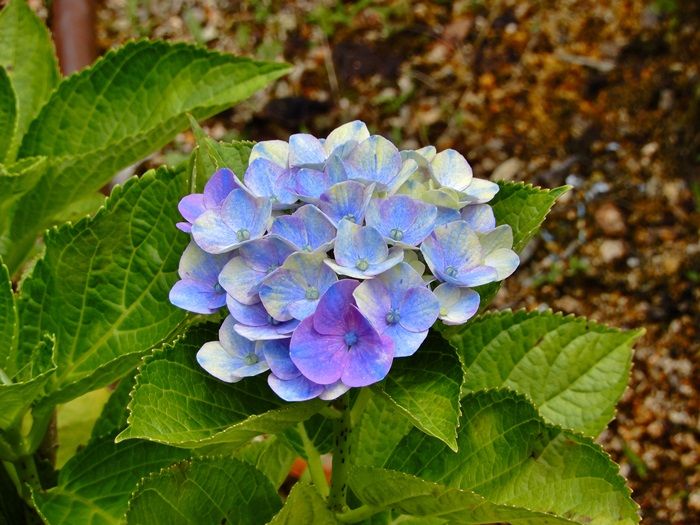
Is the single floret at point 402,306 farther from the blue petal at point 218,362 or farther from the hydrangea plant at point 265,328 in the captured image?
the blue petal at point 218,362

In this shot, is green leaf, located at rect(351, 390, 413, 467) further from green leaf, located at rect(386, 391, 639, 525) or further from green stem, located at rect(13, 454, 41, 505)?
green stem, located at rect(13, 454, 41, 505)

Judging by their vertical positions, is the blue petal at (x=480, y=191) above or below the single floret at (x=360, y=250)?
below

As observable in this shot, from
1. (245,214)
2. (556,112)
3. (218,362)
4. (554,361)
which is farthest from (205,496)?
(556,112)

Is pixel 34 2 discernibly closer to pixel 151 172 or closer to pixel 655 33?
pixel 655 33

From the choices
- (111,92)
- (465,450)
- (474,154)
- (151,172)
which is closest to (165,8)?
(474,154)

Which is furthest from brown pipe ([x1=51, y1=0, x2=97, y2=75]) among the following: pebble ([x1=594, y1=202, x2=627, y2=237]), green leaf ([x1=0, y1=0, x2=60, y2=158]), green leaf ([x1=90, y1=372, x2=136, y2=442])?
pebble ([x1=594, y1=202, x2=627, y2=237])

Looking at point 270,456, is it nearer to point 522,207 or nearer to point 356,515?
point 356,515

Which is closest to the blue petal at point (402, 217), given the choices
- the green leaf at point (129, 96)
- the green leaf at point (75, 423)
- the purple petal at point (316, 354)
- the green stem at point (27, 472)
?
the purple petal at point (316, 354)

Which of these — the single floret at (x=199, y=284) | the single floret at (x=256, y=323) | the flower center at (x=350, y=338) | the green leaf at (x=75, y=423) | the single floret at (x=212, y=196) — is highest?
the single floret at (x=212, y=196)
